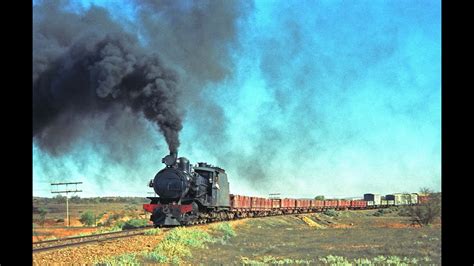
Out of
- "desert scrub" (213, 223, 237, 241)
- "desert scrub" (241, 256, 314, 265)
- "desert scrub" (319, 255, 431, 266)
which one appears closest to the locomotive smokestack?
"desert scrub" (213, 223, 237, 241)

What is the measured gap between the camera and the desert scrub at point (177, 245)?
14.0m

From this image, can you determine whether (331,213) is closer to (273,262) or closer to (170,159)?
(170,159)

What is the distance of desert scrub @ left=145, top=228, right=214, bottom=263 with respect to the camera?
1400 cm

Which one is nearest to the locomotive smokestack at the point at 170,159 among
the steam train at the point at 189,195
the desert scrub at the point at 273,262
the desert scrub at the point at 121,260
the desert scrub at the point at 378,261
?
the steam train at the point at 189,195

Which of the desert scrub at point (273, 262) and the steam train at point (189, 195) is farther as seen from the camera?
the steam train at point (189, 195)

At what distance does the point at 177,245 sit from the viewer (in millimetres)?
16234

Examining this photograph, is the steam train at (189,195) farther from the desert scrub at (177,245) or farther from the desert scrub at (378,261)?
the desert scrub at (378,261)

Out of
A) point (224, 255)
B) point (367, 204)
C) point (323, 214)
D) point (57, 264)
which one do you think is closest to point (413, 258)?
point (224, 255)

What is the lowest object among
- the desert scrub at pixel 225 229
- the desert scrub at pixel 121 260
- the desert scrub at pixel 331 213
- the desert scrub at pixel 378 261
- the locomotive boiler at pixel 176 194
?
the desert scrub at pixel 331 213

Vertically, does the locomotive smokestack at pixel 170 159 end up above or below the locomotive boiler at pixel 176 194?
above

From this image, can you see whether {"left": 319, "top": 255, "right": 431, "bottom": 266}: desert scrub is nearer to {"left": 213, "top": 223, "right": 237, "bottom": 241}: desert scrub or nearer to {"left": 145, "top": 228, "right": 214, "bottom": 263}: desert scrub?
{"left": 145, "top": 228, "right": 214, "bottom": 263}: desert scrub
